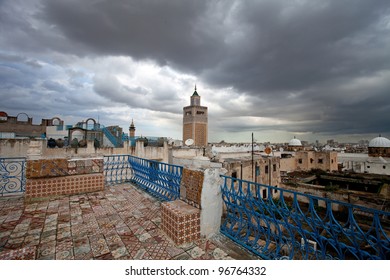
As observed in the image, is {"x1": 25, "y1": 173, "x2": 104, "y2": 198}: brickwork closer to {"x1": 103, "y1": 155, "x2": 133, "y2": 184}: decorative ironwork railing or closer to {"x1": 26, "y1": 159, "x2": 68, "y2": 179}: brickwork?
{"x1": 26, "y1": 159, "x2": 68, "y2": 179}: brickwork

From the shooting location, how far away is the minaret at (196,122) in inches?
3034

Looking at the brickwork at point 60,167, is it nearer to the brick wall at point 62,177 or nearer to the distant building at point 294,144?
the brick wall at point 62,177

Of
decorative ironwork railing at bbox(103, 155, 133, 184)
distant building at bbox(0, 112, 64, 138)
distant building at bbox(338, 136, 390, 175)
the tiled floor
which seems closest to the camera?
the tiled floor

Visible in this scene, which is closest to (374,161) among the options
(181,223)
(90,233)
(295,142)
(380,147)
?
(380,147)

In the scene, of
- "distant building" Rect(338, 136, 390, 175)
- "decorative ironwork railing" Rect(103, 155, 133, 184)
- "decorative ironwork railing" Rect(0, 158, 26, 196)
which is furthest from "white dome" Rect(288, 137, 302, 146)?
"decorative ironwork railing" Rect(0, 158, 26, 196)

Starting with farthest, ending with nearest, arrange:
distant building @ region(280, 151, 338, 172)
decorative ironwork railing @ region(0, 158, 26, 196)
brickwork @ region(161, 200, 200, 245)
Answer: distant building @ region(280, 151, 338, 172) < decorative ironwork railing @ region(0, 158, 26, 196) < brickwork @ region(161, 200, 200, 245)

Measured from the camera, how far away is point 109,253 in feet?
8.59

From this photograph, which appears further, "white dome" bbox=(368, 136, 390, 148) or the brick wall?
"white dome" bbox=(368, 136, 390, 148)

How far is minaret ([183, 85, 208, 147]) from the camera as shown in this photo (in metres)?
77.1

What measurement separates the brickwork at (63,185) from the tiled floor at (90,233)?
0.84 feet

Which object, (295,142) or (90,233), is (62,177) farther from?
(295,142)

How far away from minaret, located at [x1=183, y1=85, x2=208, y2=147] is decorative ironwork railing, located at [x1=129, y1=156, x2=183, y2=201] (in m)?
69.2

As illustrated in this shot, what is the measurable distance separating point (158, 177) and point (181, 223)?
2.51 m

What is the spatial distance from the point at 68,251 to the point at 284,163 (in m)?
34.9
